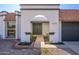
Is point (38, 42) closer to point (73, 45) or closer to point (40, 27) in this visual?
point (40, 27)

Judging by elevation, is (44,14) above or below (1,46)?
above

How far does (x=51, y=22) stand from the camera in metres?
5.88

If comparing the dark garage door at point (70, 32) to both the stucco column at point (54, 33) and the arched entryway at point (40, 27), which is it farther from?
the arched entryway at point (40, 27)

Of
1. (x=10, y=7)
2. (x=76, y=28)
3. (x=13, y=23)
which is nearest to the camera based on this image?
(x=10, y=7)

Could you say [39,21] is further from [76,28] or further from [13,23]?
[76,28]

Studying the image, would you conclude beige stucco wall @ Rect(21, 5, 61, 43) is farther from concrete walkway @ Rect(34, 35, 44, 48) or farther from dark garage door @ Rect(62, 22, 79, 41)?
dark garage door @ Rect(62, 22, 79, 41)

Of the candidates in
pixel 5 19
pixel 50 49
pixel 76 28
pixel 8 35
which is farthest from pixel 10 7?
pixel 76 28

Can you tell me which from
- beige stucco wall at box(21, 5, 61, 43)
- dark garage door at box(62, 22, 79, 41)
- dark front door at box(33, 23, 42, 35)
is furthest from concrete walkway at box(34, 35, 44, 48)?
dark garage door at box(62, 22, 79, 41)

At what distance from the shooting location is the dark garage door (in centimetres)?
679

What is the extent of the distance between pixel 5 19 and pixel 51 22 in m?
1.50

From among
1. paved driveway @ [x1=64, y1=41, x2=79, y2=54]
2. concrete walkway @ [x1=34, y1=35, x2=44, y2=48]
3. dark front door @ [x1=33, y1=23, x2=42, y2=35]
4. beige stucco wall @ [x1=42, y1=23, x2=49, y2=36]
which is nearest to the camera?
dark front door @ [x1=33, y1=23, x2=42, y2=35]

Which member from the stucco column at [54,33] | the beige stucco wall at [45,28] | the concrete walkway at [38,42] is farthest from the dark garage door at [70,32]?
the beige stucco wall at [45,28]

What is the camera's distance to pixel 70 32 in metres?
7.50

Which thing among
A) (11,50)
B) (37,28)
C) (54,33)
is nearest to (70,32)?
(54,33)
